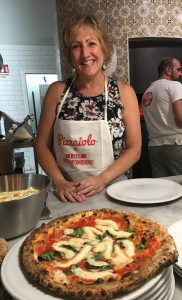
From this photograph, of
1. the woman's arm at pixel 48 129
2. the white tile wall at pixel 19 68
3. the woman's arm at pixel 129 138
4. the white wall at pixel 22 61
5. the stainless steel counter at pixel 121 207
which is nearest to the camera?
the stainless steel counter at pixel 121 207

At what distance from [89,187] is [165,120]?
2.08 meters

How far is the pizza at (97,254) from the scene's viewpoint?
0.61 meters

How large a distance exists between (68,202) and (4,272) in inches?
26.7

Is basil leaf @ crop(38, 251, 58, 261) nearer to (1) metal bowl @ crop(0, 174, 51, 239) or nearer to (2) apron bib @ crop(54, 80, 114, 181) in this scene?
(1) metal bowl @ crop(0, 174, 51, 239)

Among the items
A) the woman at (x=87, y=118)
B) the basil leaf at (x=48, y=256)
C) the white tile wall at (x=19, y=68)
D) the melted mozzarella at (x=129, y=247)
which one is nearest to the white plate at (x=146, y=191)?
the woman at (x=87, y=118)

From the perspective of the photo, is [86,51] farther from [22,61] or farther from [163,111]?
[22,61]

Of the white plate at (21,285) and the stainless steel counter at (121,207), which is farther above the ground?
the white plate at (21,285)

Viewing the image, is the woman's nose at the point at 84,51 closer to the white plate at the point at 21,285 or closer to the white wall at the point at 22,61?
the white plate at the point at 21,285

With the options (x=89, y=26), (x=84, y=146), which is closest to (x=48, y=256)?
(x=84, y=146)

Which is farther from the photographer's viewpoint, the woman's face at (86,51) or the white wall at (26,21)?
the white wall at (26,21)

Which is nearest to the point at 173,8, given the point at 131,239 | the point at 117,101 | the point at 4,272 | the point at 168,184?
the point at 117,101

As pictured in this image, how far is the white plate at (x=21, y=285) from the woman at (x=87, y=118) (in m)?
0.87

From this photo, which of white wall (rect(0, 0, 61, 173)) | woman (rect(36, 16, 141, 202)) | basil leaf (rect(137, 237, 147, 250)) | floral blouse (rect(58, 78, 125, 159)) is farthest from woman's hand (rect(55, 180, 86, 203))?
white wall (rect(0, 0, 61, 173))

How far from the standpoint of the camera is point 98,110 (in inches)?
69.2
